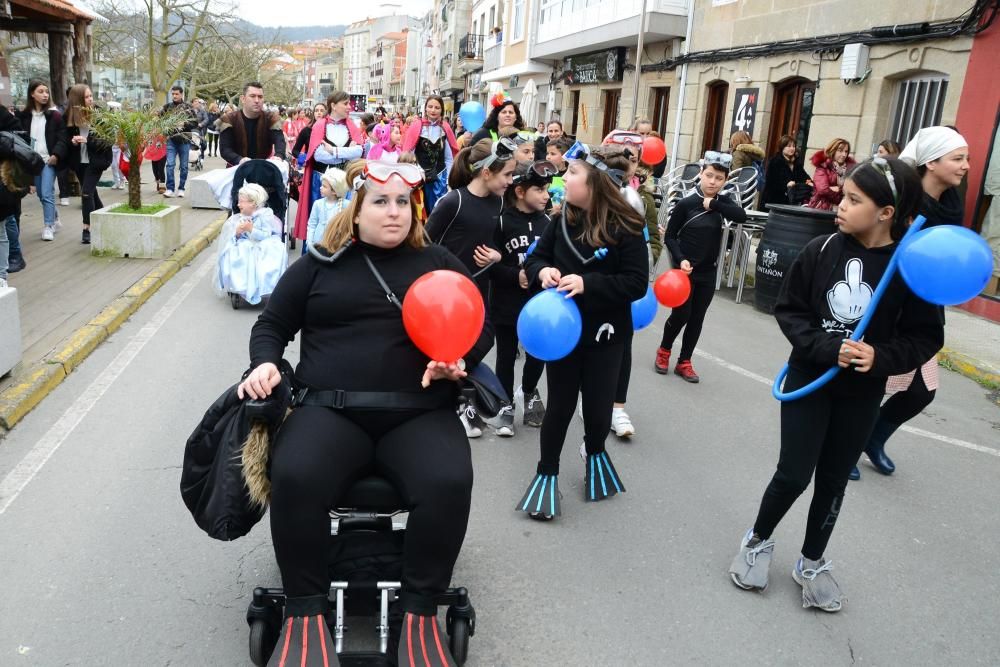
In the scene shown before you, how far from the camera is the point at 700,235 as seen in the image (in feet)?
20.5

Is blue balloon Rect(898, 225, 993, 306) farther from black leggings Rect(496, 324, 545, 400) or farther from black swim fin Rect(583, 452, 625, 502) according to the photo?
black leggings Rect(496, 324, 545, 400)

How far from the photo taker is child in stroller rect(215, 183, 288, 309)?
7.96 m

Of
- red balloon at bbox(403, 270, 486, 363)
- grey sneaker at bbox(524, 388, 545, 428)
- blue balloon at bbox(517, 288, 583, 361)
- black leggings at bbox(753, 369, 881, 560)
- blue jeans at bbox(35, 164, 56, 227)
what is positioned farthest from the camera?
blue jeans at bbox(35, 164, 56, 227)

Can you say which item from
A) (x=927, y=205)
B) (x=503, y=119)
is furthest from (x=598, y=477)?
(x=503, y=119)

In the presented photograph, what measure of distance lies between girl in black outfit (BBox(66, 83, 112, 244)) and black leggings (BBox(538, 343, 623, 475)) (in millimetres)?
8262

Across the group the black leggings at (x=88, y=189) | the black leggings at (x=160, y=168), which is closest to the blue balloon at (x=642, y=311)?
the black leggings at (x=88, y=189)

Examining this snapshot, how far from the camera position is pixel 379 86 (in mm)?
131500

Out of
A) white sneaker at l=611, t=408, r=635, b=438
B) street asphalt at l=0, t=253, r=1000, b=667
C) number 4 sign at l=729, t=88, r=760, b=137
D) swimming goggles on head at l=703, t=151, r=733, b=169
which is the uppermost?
number 4 sign at l=729, t=88, r=760, b=137

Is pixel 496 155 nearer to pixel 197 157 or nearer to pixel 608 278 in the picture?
pixel 608 278

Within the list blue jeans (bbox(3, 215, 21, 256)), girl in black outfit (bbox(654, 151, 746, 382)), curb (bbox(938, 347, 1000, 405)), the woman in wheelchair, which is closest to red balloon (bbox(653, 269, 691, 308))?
girl in black outfit (bbox(654, 151, 746, 382))

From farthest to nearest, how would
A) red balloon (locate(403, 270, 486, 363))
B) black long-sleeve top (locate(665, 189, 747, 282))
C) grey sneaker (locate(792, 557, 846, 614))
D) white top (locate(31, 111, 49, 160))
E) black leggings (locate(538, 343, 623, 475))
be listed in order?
white top (locate(31, 111, 49, 160)) < black long-sleeve top (locate(665, 189, 747, 282)) < black leggings (locate(538, 343, 623, 475)) < grey sneaker (locate(792, 557, 846, 614)) < red balloon (locate(403, 270, 486, 363))

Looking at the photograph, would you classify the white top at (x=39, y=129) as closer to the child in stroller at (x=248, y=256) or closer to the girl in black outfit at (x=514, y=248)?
the child in stroller at (x=248, y=256)

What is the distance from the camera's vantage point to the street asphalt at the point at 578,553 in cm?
299

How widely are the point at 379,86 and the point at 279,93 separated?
2031 inches
